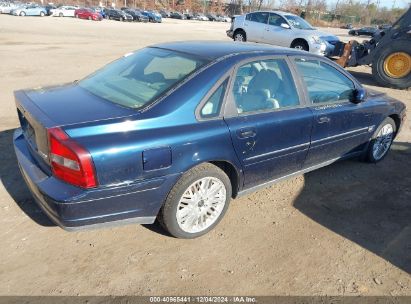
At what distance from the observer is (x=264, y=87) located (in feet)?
11.3

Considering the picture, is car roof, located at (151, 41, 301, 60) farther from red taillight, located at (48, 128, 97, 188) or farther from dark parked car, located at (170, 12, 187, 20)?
dark parked car, located at (170, 12, 187, 20)

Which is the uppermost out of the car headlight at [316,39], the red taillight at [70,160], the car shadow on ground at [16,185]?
the car headlight at [316,39]

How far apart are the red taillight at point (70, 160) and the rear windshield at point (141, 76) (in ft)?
1.94

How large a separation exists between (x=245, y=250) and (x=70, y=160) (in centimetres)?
161

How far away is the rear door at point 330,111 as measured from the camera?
3.75m

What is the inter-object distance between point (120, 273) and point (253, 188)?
144 cm

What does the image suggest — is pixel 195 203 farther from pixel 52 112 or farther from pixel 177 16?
pixel 177 16

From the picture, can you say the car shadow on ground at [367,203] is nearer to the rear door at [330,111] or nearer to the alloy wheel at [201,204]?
the rear door at [330,111]

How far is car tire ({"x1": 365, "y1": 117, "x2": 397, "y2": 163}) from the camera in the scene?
4715 millimetres

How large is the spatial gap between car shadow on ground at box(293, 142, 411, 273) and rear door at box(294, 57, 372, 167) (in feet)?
1.18

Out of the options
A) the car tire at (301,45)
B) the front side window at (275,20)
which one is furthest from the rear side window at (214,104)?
the front side window at (275,20)

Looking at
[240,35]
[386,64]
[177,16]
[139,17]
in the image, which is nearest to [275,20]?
[240,35]

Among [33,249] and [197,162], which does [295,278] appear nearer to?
[197,162]

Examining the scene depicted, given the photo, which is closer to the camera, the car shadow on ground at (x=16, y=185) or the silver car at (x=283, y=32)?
the car shadow on ground at (x=16, y=185)
